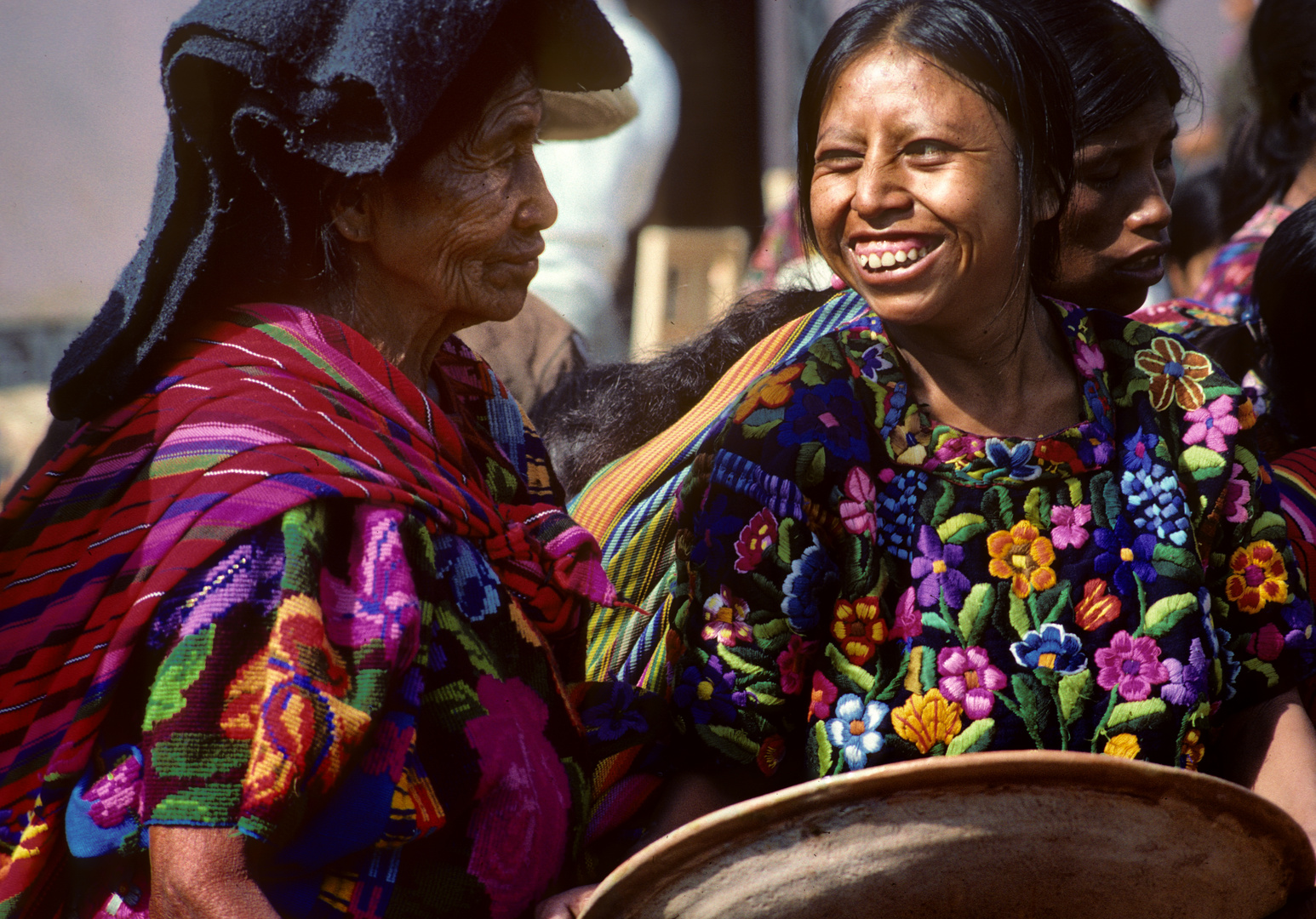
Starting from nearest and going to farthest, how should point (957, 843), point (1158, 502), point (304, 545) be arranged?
1. point (957, 843)
2. point (304, 545)
3. point (1158, 502)

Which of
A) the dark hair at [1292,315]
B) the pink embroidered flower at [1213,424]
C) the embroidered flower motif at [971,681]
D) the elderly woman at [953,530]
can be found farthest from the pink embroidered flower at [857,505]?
the dark hair at [1292,315]

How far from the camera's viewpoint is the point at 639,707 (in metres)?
1.66


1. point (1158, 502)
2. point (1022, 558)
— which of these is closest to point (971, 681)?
point (1022, 558)

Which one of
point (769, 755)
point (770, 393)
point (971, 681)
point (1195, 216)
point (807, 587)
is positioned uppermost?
point (1195, 216)

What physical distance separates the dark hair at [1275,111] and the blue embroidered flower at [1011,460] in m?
2.63

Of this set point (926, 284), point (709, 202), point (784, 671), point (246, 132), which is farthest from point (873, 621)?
point (709, 202)

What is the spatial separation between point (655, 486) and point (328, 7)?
958 mm

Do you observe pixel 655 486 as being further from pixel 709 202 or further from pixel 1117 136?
pixel 709 202

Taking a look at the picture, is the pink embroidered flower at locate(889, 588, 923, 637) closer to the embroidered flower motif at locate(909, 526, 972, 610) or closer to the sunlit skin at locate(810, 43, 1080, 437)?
the embroidered flower motif at locate(909, 526, 972, 610)

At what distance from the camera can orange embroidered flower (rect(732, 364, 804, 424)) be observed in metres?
1.66

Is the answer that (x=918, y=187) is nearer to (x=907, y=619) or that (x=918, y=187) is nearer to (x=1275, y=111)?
(x=907, y=619)

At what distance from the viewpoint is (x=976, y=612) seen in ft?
5.19

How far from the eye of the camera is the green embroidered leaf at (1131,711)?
5.16 ft

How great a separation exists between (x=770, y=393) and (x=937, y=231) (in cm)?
32
